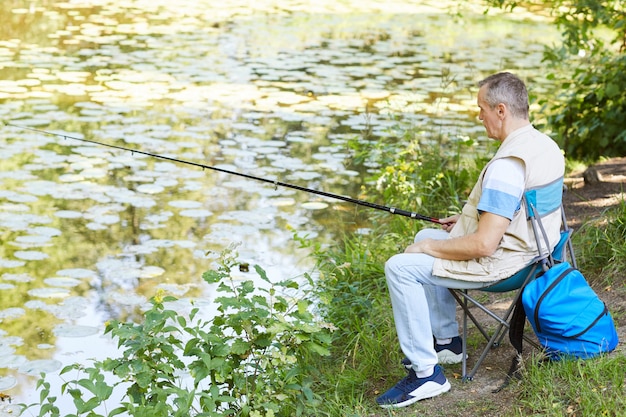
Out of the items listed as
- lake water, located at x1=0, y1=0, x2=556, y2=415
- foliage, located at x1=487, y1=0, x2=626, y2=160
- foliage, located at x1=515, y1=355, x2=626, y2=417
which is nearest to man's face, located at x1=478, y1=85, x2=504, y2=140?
foliage, located at x1=515, y1=355, x2=626, y2=417

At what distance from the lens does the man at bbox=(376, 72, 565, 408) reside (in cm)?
268

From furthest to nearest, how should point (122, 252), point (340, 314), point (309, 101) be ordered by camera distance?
point (309, 101) → point (122, 252) → point (340, 314)

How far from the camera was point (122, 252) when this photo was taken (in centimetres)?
464

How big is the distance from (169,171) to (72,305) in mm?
2065

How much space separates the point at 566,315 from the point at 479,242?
34 cm

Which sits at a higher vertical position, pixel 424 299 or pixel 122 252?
pixel 424 299

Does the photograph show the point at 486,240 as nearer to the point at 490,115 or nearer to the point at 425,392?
the point at 490,115

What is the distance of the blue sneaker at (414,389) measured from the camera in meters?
2.86

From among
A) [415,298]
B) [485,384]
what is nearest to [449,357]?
Answer: [485,384]

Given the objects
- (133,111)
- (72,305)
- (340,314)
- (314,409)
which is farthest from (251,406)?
(133,111)

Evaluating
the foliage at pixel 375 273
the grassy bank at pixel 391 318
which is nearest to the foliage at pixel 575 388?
the grassy bank at pixel 391 318

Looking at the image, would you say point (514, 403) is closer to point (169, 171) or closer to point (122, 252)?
point (122, 252)

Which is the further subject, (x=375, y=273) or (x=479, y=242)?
(x=375, y=273)

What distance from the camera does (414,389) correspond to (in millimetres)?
2861
